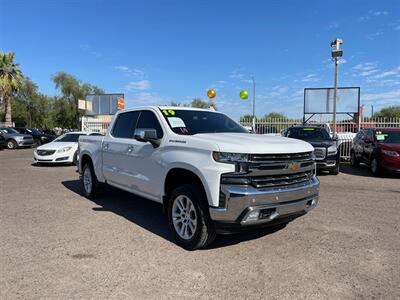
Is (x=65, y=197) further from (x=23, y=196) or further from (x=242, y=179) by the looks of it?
(x=242, y=179)

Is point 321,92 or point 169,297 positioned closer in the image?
point 169,297

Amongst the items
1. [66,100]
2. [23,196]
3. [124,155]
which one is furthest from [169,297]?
[66,100]

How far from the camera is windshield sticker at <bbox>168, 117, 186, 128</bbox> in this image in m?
5.48

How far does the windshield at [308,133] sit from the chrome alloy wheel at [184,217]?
8990 mm

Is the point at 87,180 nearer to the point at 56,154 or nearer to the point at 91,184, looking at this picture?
the point at 91,184

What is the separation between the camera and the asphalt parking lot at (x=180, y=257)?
3.63 m

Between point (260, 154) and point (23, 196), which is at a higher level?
point (260, 154)

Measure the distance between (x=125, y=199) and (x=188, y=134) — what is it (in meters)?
3.34

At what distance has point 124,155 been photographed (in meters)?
6.31

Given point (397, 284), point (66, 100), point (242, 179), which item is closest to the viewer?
point (397, 284)

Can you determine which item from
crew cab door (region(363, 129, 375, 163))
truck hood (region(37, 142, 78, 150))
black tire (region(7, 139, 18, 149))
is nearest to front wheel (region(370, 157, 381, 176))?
crew cab door (region(363, 129, 375, 163))

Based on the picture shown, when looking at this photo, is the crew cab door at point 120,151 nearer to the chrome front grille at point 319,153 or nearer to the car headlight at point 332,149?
the chrome front grille at point 319,153

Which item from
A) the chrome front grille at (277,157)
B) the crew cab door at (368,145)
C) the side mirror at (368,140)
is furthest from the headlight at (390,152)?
the chrome front grille at (277,157)

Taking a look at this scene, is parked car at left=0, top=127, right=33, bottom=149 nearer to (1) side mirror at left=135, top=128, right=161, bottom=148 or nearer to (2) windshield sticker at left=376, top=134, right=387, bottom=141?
(2) windshield sticker at left=376, top=134, right=387, bottom=141
